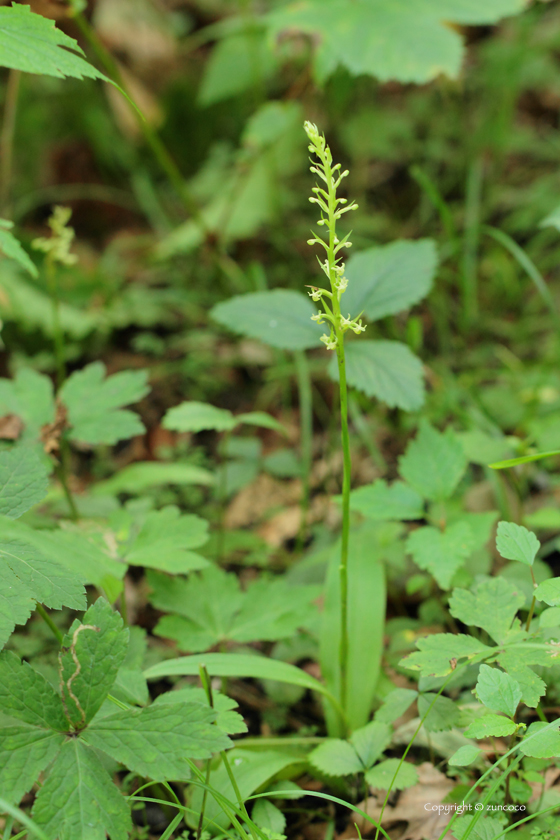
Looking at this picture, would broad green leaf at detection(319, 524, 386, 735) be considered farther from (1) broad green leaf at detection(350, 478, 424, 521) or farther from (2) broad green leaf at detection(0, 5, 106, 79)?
(2) broad green leaf at detection(0, 5, 106, 79)

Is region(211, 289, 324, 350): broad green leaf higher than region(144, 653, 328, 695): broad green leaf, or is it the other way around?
region(211, 289, 324, 350): broad green leaf

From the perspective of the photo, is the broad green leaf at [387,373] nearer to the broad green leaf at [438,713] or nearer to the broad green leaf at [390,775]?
the broad green leaf at [438,713]

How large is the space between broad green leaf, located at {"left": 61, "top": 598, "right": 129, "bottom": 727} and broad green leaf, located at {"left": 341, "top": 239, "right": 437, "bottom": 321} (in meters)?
0.90

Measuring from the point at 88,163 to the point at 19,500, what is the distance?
3168mm

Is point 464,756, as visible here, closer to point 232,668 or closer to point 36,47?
point 232,668

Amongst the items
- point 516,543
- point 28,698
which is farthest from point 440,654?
point 28,698

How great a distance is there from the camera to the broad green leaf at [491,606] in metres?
0.92

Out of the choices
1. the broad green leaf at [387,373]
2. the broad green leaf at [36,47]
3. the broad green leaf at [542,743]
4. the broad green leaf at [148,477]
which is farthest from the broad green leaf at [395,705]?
the broad green leaf at [36,47]

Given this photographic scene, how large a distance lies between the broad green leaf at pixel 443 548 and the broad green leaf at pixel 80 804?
0.63 metres

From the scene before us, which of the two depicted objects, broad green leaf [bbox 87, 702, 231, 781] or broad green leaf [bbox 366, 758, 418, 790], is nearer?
broad green leaf [bbox 87, 702, 231, 781]

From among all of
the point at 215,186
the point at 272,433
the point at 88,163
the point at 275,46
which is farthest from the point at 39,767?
the point at 88,163

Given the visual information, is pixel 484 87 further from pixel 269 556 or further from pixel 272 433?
pixel 269 556

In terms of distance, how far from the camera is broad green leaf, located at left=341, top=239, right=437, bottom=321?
1410mm

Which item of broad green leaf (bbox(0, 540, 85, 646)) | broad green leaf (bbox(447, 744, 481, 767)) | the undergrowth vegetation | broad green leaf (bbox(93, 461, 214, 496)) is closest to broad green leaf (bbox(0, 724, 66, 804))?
the undergrowth vegetation
